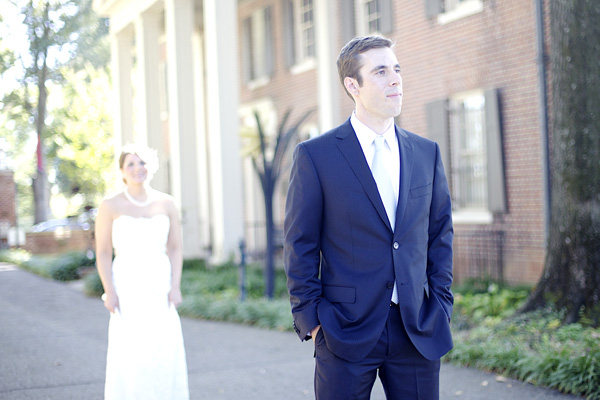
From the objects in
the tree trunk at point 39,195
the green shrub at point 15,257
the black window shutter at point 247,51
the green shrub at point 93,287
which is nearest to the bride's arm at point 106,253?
the green shrub at point 93,287

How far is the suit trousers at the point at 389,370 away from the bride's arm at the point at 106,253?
2.80 metres

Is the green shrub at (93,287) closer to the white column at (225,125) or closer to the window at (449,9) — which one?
the white column at (225,125)

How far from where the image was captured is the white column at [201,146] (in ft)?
56.2

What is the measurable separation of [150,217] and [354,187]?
3.00 metres

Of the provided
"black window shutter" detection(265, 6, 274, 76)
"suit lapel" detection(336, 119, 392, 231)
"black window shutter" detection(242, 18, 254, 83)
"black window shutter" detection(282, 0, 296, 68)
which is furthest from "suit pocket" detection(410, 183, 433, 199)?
"black window shutter" detection(242, 18, 254, 83)

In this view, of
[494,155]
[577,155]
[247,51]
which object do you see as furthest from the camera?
[247,51]

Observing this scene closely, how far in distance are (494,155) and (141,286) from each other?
7507 mm

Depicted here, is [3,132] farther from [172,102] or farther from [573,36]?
[573,36]

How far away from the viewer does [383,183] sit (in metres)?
3.02

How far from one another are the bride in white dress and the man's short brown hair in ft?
9.24

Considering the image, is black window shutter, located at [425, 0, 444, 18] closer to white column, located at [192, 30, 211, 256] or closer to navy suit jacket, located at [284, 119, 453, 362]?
white column, located at [192, 30, 211, 256]

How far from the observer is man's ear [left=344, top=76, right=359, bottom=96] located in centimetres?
308

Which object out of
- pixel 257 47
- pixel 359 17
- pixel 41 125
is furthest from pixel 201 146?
pixel 41 125

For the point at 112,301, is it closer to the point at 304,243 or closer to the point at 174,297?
the point at 174,297
